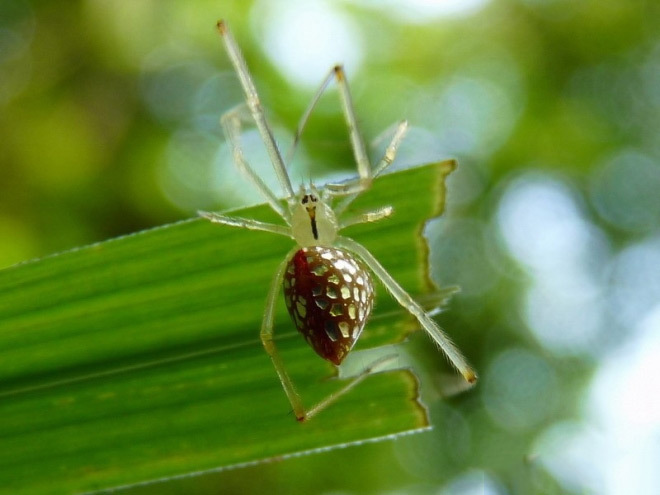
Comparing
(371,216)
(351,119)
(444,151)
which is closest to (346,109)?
(351,119)

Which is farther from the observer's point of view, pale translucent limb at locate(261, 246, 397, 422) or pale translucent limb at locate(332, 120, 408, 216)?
pale translucent limb at locate(332, 120, 408, 216)

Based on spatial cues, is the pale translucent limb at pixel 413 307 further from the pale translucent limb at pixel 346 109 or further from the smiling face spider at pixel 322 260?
the pale translucent limb at pixel 346 109

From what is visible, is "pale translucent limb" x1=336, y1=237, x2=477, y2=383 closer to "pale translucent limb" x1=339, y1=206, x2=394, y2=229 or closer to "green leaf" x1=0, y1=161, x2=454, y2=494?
"pale translucent limb" x1=339, y1=206, x2=394, y2=229

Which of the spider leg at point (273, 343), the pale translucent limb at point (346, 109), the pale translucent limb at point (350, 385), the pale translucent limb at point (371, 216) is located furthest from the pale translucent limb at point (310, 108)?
the pale translucent limb at point (350, 385)

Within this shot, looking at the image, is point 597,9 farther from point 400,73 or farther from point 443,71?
point 400,73

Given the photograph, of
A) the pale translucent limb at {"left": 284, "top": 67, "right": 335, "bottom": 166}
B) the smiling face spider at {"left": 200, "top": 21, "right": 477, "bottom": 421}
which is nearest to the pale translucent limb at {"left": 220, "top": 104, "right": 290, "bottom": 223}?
the smiling face spider at {"left": 200, "top": 21, "right": 477, "bottom": 421}

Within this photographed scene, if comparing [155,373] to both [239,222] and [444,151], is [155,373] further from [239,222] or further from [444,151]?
[444,151]
